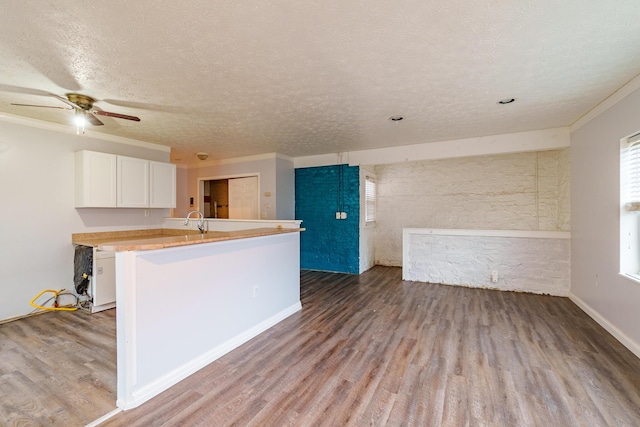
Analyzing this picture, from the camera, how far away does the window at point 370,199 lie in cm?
593

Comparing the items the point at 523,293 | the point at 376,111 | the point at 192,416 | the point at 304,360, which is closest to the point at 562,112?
the point at 376,111

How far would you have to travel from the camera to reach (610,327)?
283 centimetres

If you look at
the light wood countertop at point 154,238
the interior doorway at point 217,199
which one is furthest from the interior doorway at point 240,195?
the light wood countertop at point 154,238

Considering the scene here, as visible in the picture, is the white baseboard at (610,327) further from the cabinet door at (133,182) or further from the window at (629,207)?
the cabinet door at (133,182)

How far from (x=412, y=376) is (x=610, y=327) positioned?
2392 mm

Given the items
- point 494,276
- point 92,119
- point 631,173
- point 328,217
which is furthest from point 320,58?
point 494,276

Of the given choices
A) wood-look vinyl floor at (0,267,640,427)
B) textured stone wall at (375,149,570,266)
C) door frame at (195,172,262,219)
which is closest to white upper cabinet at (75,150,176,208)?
door frame at (195,172,262,219)

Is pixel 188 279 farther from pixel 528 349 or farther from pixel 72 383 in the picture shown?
pixel 528 349

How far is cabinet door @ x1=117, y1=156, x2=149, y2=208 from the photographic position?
160 inches

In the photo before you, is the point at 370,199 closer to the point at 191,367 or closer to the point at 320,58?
the point at 320,58

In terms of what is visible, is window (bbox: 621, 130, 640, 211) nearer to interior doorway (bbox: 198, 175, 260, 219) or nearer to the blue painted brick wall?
the blue painted brick wall

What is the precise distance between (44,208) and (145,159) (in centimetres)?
149

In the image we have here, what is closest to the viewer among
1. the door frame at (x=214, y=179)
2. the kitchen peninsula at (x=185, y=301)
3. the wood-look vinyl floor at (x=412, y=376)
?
the wood-look vinyl floor at (x=412, y=376)

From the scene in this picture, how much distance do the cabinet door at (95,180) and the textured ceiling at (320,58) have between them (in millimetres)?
557
